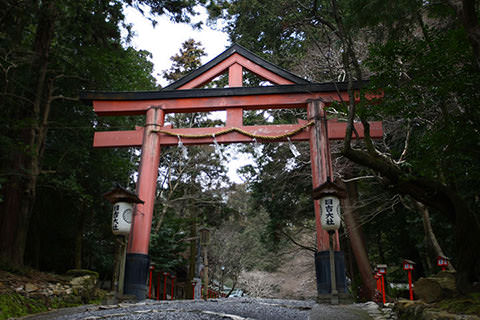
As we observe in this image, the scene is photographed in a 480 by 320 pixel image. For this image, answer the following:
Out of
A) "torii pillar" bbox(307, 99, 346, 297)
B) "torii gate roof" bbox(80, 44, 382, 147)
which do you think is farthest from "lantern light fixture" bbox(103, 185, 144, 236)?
"torii pillar" bbox(307, 99, 346, 297)

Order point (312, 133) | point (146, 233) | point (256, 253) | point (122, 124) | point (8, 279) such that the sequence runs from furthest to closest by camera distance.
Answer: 1. point (256, 253)
2. point (122, 124)
3. point (312, 133)
4. point (146, 233)
5. point (8, 279)

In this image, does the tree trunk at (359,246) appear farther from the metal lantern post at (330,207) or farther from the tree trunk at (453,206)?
the tree trunk at (453,206)

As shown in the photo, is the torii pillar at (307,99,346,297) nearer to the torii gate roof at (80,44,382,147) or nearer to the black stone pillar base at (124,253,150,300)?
the torii gate roof at (80,44,382,147)

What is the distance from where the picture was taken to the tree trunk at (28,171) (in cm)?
740

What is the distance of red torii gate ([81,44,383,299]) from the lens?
8055mm

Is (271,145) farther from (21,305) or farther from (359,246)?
(21,305)

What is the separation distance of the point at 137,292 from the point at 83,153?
14.7 feet

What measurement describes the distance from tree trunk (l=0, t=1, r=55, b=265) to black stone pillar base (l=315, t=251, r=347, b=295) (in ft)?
19.3

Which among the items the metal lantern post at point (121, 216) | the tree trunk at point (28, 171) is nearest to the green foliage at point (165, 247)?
the tree trunk at point (28, 171)

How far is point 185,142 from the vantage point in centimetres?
859

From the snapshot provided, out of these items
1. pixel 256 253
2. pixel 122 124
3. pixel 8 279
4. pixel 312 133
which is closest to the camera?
pixel 8 279

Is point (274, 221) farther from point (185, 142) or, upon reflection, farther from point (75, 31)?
point (75, 31)

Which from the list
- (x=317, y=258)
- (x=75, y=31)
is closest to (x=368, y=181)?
(x=317, y=258)

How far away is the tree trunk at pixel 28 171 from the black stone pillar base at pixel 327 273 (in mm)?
5898
